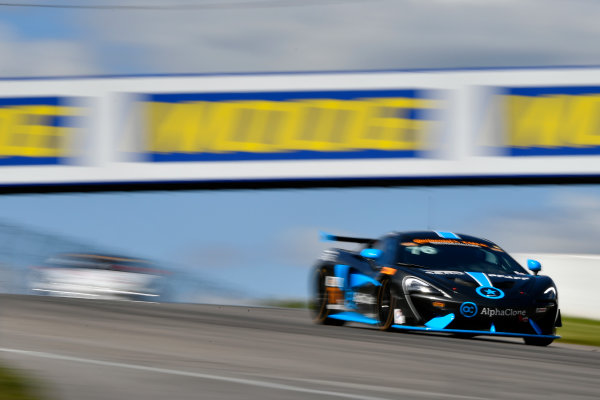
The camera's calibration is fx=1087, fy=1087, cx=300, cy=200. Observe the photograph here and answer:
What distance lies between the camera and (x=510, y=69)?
63.1ft

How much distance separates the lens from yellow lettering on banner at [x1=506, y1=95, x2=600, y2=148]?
18969 mm

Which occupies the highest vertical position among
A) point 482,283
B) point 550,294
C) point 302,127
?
point 302,127

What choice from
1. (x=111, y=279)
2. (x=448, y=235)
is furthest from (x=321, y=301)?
(x=111, y=279)

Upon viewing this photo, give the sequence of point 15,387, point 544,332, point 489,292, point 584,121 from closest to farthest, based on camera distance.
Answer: point 15,387
point 489,292
point 544,332
point 584,121

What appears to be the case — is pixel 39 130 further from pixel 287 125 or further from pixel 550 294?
pixel 550 294

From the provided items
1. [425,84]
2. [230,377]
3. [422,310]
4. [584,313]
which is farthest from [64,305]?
[425,84]

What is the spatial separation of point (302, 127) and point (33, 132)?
503 cm

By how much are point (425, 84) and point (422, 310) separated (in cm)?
945

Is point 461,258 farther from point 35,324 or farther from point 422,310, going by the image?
point 35,324

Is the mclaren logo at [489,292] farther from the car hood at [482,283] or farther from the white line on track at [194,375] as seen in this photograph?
the white line on track at [194,375]

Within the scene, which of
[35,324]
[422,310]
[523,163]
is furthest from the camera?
[523,163]

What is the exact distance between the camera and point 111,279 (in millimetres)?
19500

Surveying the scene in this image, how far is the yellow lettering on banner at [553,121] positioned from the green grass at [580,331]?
4085 millimetres

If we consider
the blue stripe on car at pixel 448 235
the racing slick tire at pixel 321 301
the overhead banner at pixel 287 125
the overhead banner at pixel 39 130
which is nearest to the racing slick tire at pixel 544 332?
the blue stripe on car at pixel 448 235
